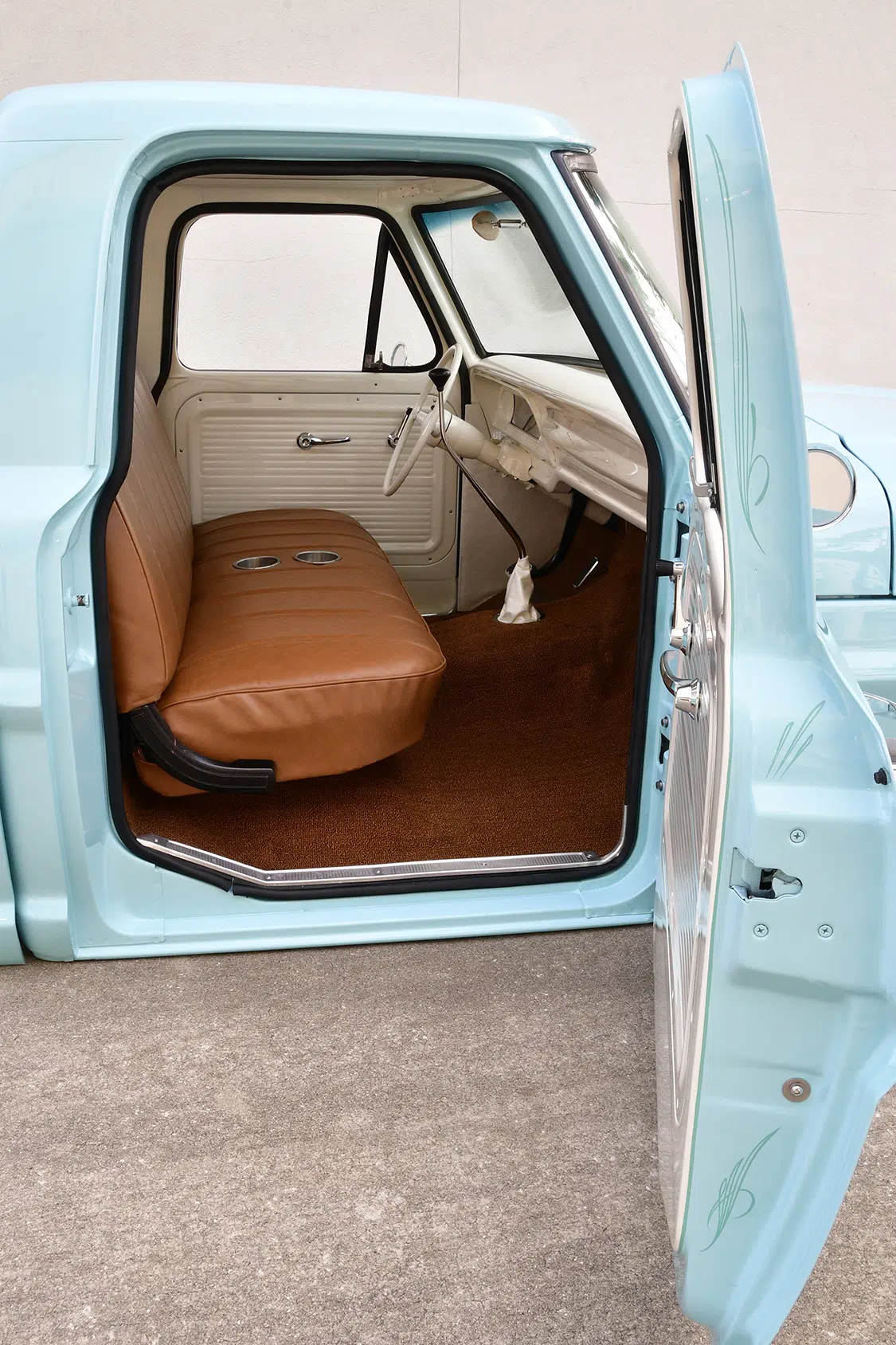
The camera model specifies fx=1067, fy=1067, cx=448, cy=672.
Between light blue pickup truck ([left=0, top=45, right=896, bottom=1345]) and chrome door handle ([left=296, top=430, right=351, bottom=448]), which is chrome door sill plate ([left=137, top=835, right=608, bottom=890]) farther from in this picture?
chrome door handle ([left=296, top=430, right=351, bottom=448])

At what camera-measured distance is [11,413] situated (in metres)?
1.78

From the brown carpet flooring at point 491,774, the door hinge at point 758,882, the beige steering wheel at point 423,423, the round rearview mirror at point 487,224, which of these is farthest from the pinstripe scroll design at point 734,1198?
the round rearview mirror at point 487,224

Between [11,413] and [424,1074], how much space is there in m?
1.33

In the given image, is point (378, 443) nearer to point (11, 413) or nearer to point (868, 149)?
point (11, 413)

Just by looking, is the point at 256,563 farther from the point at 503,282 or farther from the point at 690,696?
the point at 690,696

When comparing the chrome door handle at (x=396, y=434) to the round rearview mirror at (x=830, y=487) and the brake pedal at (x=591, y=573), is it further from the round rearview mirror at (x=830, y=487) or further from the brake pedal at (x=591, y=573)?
the round rearview mirror at (x=830, y=487)

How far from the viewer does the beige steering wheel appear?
3154 millimetres

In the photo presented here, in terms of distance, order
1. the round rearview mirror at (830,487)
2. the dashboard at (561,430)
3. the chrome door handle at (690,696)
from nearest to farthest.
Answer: the chrome door handle at (690,696), the round rearview mirror at (830,487), the dashboard at (561,430)

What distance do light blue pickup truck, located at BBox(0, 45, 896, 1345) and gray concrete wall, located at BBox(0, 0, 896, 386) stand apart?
2350mm

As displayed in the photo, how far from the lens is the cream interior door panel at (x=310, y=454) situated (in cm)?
352

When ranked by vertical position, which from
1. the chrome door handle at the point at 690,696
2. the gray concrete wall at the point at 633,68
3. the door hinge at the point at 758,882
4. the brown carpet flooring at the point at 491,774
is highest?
the gray concrete wall at the point at 633,68

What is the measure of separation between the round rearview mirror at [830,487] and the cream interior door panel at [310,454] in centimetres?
191

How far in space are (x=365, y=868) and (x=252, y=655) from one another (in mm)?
531

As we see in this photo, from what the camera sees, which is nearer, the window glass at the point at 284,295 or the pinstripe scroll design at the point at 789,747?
the pinstripe scroll design at the point at 789,747
